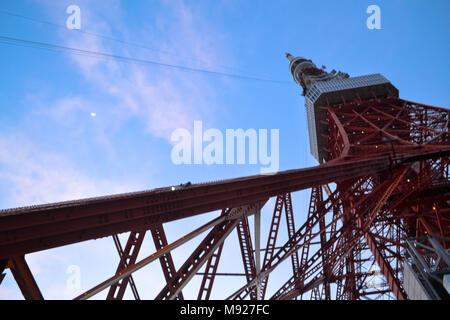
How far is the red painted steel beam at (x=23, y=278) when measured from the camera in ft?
15.5

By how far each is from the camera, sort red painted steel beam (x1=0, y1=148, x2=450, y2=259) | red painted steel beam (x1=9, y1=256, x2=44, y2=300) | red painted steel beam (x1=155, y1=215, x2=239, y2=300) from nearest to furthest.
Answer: red painted steel beam (x1=0, y1=148, x2=450, y2=259) → red painted steel beam (x1=9, y1=256, x2=44, y2=300) → red painted steel beam (x1=155, y1=215, x2=239, y2=300)

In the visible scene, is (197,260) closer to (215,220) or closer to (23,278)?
(215,220)

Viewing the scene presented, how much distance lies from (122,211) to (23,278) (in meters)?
1.94

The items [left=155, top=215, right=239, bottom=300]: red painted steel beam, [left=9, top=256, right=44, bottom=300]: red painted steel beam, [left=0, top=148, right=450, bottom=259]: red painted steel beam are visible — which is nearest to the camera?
[left=0, top=148, right=450, bottom=259]: red painted steel beam

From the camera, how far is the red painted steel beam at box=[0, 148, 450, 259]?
3.98 m

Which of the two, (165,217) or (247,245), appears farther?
(247,245)

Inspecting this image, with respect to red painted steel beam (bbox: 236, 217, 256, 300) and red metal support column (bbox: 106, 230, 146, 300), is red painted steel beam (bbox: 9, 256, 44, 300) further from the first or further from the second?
red painted steel beam (bbox: 236, 217, 256, 300)

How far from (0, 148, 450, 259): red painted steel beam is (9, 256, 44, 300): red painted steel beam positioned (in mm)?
956

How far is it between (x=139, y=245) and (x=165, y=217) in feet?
7.73

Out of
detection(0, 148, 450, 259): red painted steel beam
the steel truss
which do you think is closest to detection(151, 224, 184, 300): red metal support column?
the steel truss

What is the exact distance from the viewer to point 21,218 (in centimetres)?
400

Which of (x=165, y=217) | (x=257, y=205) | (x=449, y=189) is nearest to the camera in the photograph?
(x=165, y=217)
